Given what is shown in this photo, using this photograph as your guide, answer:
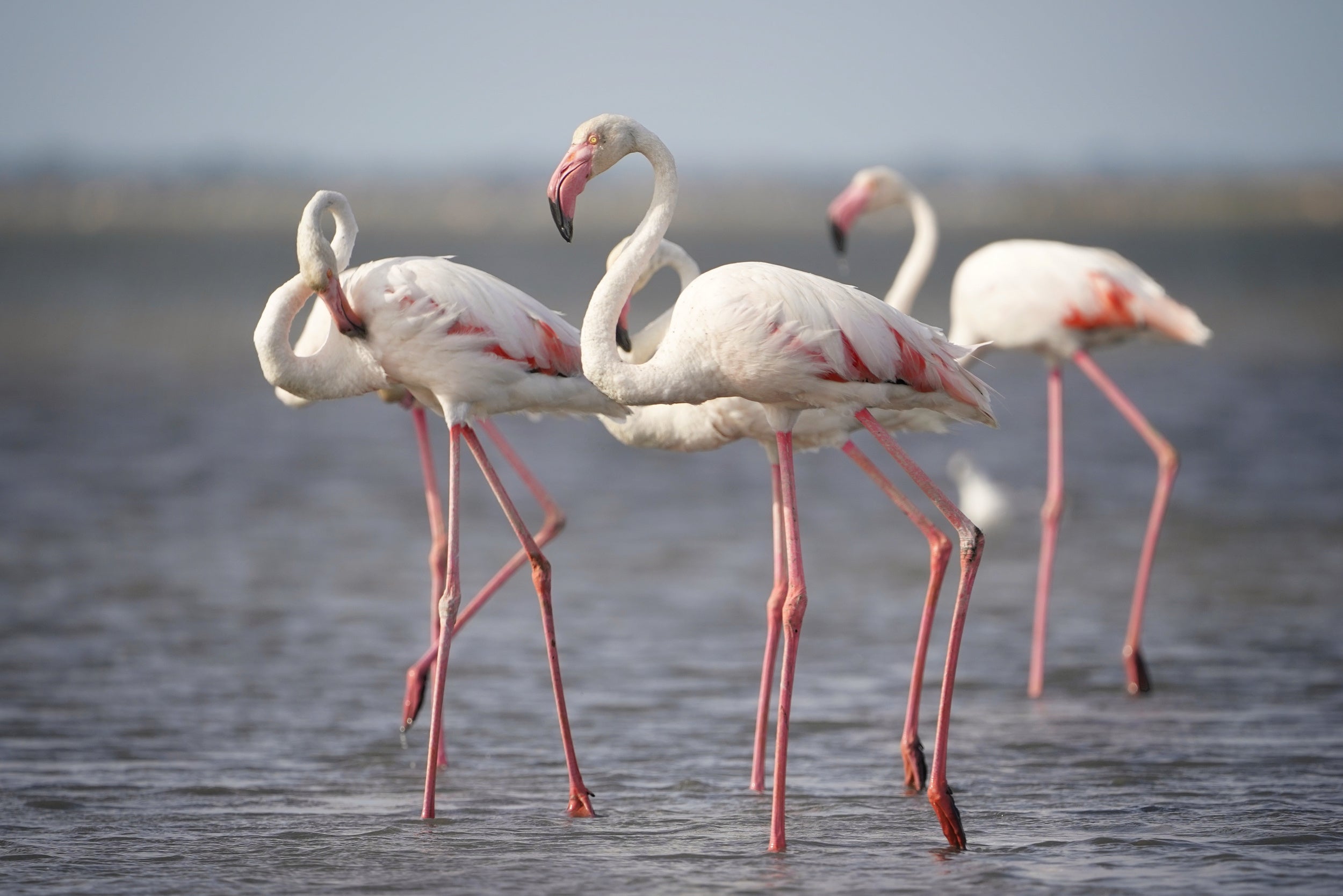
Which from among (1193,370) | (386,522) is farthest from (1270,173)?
(386,522)

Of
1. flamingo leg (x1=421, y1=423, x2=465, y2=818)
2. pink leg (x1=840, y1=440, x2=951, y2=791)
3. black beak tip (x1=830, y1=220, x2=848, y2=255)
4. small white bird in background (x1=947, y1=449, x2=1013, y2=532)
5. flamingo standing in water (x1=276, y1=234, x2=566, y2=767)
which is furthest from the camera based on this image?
small white bird in background (x1=947, y1=449, x2=1013, y2=532)

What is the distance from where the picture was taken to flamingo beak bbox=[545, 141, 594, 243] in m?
5.17

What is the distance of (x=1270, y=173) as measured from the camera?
171875 mm

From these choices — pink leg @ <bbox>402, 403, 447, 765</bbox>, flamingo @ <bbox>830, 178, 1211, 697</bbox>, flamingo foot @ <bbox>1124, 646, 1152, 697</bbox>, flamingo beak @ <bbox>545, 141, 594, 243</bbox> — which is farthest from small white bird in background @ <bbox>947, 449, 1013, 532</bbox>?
flamingo beak @ <bbox>545, 141, 594, 243</bbox>

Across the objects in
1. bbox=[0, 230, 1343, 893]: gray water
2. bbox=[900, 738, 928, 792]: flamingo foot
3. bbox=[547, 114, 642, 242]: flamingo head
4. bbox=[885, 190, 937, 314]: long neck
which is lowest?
bbox=[0, 230, 1343, 893]: gray water

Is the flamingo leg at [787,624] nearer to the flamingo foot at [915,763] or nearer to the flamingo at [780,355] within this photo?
the flamingo at [780,355]

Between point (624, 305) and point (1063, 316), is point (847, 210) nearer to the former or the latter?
point (1063, 316)

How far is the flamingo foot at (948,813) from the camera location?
512 centimetres

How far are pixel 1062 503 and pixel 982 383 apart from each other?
8.18ft

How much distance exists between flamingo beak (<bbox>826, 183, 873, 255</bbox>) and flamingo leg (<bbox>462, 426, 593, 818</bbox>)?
9.90 ft

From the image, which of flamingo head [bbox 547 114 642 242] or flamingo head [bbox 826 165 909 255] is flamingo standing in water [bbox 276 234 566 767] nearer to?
flamingo head [bbox 547 114 642 242]

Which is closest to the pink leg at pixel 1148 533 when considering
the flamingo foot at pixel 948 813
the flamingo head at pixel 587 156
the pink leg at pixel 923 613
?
the pink leg at pixel 923 613

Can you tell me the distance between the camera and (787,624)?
530cm

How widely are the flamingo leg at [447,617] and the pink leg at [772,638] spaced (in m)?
1.09
